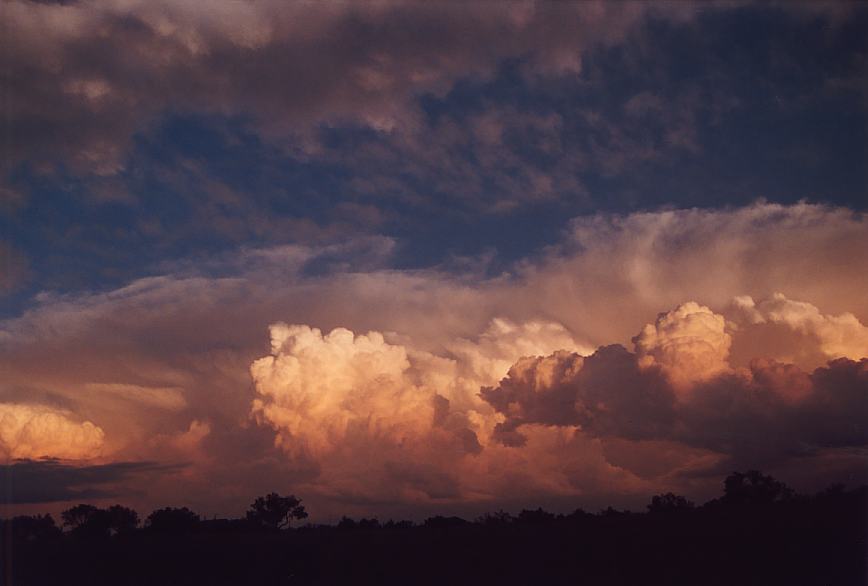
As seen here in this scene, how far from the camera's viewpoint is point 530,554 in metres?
46.9

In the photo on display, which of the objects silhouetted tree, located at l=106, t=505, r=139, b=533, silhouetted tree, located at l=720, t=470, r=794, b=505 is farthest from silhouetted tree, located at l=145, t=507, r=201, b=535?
silhouetted tree, located at l=720, t=470, r=794, b=505

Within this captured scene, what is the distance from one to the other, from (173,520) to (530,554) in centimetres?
7813

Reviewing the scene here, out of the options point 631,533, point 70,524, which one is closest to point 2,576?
point 631,533

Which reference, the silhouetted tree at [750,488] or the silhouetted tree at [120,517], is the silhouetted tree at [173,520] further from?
the silhouetted tree at [750,488]

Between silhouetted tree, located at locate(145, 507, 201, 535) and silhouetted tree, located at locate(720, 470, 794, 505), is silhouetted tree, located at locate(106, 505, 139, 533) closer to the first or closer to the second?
silhouetted tree, located at locate(145, 507, 201, 535)

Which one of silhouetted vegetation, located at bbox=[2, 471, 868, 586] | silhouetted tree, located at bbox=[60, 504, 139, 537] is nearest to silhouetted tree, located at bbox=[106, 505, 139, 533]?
silhouetted tree, located at bbox=[60, 504, 139, 537]

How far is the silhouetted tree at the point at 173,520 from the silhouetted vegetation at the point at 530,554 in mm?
39754

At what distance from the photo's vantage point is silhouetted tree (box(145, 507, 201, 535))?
106m

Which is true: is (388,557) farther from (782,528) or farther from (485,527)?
(782,528)

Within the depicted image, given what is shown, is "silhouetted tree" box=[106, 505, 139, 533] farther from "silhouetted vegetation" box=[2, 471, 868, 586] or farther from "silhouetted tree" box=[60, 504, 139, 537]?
"silhouetted vegetation" box=[2, 471, 868, 586]

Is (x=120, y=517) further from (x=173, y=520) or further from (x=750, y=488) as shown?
(x=750, y=488)

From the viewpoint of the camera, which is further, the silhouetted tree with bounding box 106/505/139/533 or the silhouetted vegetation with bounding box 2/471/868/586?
the silhouetted tree with bounding box 106/505/139/533

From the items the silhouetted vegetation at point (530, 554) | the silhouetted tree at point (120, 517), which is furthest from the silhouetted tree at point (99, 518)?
the silhouetted vegetation at point (530, 554)

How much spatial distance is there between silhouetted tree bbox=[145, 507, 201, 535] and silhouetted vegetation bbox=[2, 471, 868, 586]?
3975 centimetres
